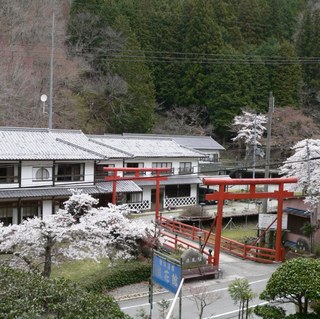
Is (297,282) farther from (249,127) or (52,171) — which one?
(249,127)

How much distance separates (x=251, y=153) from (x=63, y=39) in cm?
2184

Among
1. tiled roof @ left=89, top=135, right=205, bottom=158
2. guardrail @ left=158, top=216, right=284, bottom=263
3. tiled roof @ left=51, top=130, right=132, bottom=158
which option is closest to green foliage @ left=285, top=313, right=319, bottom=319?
guardrail @ left=158, top=216, right=284, bottom=263

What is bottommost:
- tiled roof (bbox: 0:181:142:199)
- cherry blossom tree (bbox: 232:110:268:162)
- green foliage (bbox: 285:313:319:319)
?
green foliage (bbox: 285:313:319:319)

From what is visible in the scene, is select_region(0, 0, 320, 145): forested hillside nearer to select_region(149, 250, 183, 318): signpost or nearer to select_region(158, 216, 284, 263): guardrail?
select_region(158, 216, 284, 263): guardrail

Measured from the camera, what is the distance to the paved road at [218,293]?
43.9 feet

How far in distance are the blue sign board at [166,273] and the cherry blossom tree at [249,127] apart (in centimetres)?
3295

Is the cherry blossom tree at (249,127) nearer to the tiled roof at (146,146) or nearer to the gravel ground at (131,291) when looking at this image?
the tiled roof at (146,146)

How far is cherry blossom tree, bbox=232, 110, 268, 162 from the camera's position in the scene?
4284cm

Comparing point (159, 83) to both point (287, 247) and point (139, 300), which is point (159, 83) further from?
point (139, 300)

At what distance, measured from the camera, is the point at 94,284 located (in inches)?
588

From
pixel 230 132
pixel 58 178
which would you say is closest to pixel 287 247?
pixel 58 178

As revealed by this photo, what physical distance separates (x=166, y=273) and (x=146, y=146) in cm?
2320

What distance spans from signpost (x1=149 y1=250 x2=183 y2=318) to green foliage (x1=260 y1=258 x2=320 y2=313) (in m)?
2.51

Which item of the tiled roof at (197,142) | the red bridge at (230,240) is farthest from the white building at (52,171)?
the tiled roof at (197,142)
